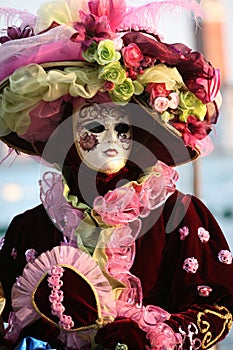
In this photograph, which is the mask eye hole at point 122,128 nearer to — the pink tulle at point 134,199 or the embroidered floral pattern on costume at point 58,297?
the pink tulle at point 134,199

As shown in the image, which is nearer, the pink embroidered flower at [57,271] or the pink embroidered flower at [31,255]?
the pink embroidered flower at [57,271]

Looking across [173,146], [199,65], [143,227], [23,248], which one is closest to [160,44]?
[199,65]

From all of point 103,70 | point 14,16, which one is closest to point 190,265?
point 103,70

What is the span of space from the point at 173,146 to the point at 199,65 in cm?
14

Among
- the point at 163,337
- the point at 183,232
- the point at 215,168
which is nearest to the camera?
the point at 163,337

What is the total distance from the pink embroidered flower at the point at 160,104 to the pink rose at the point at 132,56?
61 mm

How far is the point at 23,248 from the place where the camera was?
1300 millimetres

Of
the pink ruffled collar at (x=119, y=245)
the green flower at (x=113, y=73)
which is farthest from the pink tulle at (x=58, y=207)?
the green flower at (x=113, y=73)

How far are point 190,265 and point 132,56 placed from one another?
338 mm

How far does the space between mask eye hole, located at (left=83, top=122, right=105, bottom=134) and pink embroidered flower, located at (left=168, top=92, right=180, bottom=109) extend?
4.6 inches

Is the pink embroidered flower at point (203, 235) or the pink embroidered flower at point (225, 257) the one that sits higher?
the pink embroidered flower at point (203, 235)

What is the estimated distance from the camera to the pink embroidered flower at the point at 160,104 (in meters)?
1.18

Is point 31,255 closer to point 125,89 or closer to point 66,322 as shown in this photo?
point 66,322

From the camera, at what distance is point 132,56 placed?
1.16 metres
